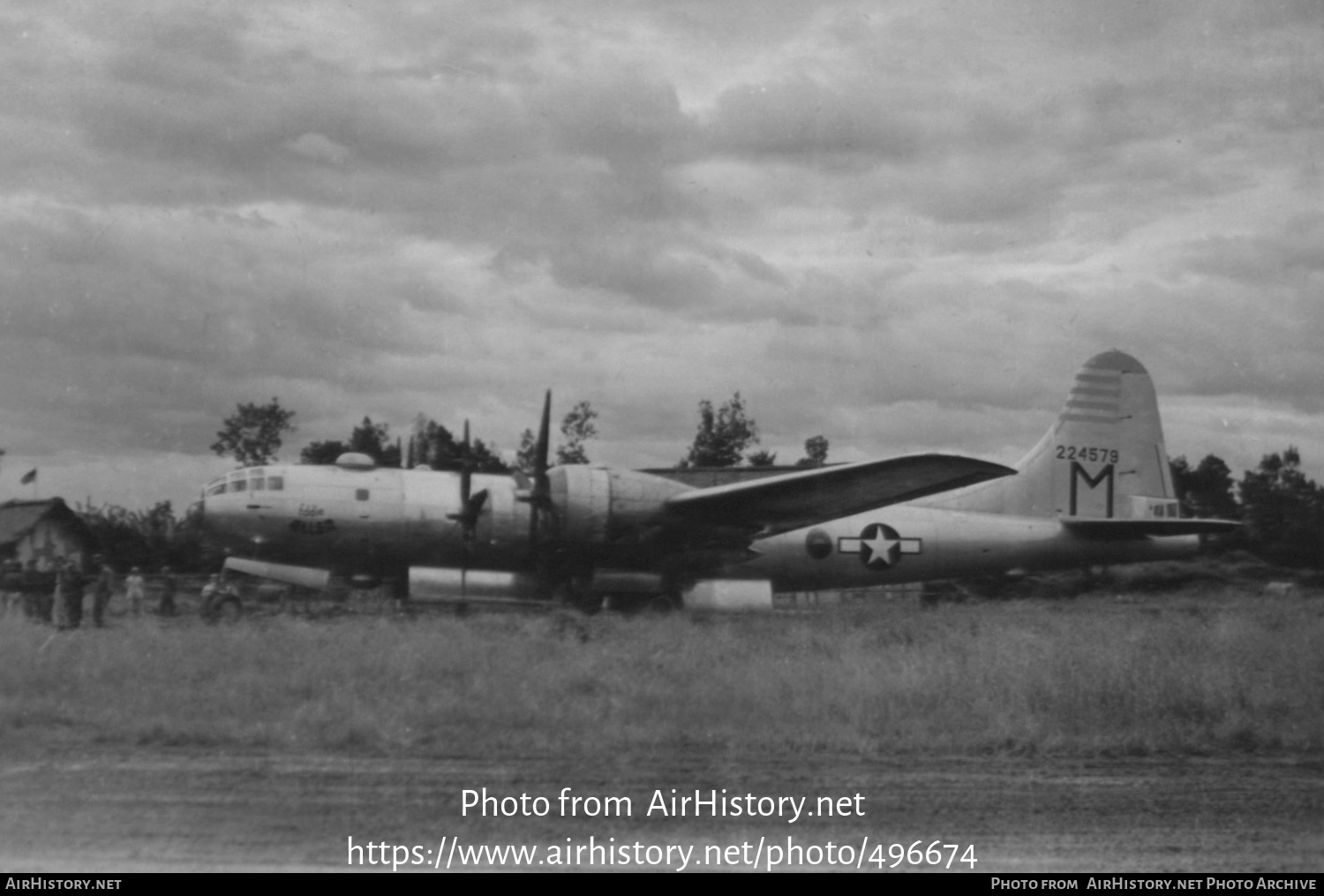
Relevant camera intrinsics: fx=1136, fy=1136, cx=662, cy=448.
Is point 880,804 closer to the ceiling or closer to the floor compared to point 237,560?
closer to the floor

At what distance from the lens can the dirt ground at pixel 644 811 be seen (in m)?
5.47

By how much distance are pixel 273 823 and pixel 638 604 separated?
10.8m

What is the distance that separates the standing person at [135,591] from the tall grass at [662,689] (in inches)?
143

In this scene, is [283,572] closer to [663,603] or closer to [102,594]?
[102,594]

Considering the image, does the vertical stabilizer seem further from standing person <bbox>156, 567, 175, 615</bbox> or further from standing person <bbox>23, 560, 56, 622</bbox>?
standing person <bbox>23, 560, 56, 622</bbox>

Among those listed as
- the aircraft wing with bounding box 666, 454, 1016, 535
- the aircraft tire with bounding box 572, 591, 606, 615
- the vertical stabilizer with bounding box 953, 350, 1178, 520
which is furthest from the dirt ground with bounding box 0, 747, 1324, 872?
the vertical stabilizer with bounding box 953, 350, 1178, 520

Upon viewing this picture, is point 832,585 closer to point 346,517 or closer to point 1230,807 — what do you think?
point 346,517

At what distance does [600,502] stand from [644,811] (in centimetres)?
907

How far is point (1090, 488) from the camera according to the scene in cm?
2012

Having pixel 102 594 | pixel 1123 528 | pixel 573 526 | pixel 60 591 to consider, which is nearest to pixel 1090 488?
pixel 1123 528

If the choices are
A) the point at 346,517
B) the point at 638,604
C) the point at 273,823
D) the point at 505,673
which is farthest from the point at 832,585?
the point at 273,823

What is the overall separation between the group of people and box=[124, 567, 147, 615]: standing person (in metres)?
0.17


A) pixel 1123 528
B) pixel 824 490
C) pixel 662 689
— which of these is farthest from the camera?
pixel 1123 528
